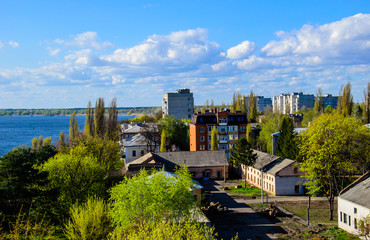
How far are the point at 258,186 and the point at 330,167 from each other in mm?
17834

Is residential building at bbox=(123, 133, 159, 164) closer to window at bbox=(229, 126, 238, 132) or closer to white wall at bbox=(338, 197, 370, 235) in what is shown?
window at bbox=(229, 126, 238, 132)

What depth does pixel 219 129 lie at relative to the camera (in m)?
76.7

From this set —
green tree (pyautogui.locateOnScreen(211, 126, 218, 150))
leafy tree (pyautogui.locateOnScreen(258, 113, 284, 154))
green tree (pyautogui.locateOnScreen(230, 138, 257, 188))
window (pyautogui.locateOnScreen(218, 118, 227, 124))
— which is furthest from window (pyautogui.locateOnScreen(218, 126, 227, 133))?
green tree (pyautogui.locateOnScreen(230, 138, 257, 188))

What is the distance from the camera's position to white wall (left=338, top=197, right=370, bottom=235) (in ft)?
98.9

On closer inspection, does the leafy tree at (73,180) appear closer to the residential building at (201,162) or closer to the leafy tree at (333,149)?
the leafy tree at (333,149)

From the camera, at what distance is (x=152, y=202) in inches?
1022

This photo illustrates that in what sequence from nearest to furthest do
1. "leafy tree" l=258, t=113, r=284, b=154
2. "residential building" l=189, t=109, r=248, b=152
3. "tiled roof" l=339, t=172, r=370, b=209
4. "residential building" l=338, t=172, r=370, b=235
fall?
"residential building" l=338, t=172, r=370, b=235 < "tiled roof" l=339, t=172, r=370, b=209 < "residential building" l=189, t=109, r=248, b=152 < "leafy tree" l=258, t=113, r=284, b=154

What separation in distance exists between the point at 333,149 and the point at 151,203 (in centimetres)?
2290

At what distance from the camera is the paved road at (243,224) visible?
1275 inches

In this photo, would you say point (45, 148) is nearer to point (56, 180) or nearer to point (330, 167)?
point (56, 180)

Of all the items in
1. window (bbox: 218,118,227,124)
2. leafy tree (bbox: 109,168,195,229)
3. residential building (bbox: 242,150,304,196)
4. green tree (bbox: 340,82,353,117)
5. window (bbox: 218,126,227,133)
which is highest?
green tree (bbox: 340,82,353,117)

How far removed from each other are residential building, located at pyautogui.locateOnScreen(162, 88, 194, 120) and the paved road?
313ft

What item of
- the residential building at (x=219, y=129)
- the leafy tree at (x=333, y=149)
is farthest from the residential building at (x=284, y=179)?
the residential building at (x=219, y=129)

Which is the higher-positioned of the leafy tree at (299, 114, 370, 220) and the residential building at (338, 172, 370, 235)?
the leafy tree at (299, 114, 370, 220)
